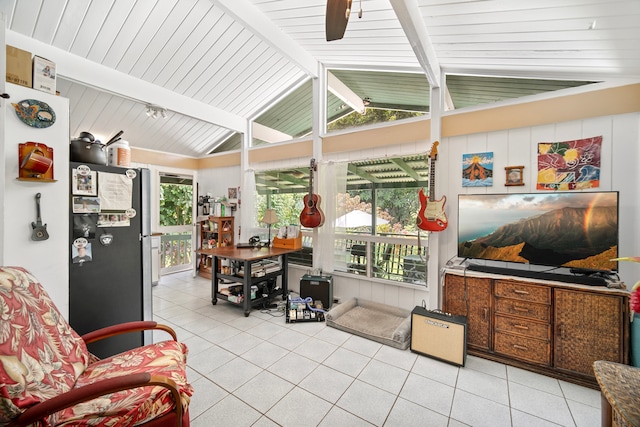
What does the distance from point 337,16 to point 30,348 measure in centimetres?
211

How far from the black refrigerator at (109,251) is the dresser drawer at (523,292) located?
304 cm

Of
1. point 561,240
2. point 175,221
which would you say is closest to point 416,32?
point 561,240

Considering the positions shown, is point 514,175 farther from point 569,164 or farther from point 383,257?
point 383,257

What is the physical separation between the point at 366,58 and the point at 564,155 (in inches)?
90.1

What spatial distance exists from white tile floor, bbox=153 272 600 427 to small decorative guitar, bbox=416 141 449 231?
1264mm

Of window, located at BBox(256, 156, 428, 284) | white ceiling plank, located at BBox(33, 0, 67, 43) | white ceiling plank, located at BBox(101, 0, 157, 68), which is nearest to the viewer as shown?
Result: white ceiling plank, located at BBox(33, 0, 67, 43)

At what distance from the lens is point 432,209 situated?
2.77m

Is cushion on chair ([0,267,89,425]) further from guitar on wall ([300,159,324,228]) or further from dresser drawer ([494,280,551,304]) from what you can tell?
dresser drawer ([494,280,551,304])

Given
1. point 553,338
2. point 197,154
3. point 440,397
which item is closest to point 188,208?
point 197,154

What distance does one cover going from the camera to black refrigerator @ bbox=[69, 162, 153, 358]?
1.79 metres

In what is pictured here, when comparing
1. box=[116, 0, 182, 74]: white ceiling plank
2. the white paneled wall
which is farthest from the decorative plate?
the white paneled wall

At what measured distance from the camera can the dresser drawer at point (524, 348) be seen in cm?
213

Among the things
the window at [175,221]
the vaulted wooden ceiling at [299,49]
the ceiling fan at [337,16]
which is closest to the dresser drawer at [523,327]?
the vaulted wooden ceiling at [299,49]

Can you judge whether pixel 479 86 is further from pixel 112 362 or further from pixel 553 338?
pixel 112 362
